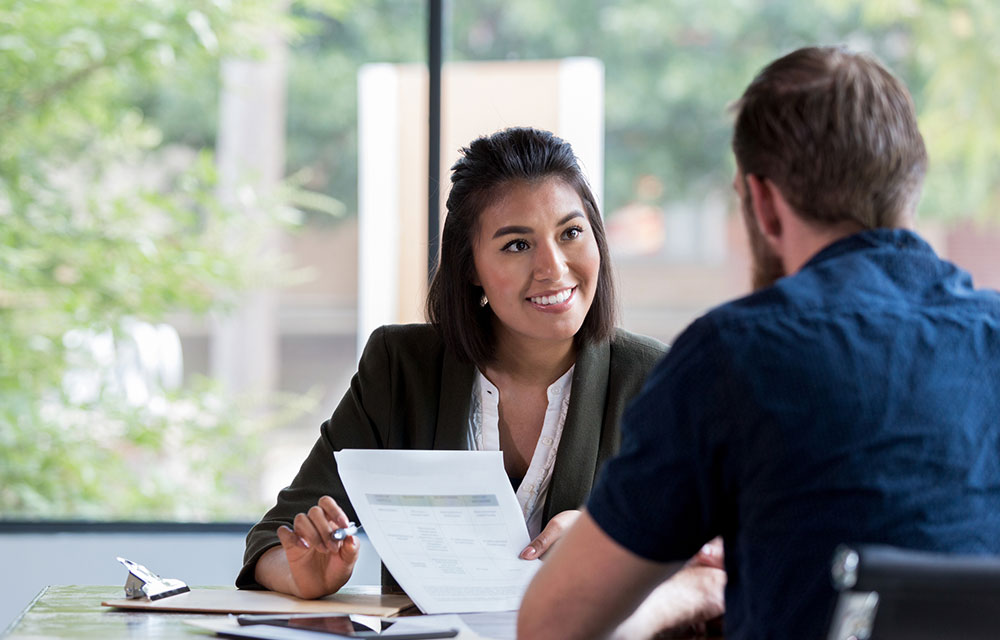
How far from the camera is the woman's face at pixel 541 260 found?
191 centimetres

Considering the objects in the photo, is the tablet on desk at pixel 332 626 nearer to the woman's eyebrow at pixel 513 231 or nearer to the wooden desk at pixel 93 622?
the wooden desk at pixel 93 622

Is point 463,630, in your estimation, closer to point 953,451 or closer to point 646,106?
point 953,451

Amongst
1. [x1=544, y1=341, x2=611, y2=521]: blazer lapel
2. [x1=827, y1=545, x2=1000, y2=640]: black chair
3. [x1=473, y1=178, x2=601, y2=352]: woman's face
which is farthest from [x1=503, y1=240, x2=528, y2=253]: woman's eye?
[x1=827, y1=545, x2=1000, y2=640]: black chair

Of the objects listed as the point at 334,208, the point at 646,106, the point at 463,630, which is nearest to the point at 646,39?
the point at 646,106

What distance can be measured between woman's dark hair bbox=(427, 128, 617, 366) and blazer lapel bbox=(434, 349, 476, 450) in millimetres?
27

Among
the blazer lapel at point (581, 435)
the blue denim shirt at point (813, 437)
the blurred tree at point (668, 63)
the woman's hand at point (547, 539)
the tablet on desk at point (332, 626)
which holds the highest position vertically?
the blurred tree at point (668, 63)

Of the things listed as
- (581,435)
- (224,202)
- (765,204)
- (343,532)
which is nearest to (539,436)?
(581,435)

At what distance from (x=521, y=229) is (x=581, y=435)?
351 millimetres

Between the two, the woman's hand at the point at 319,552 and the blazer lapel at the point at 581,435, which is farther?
the blazer lapel at the point at 581,435

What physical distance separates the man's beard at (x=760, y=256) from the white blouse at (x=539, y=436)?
30.9 inches

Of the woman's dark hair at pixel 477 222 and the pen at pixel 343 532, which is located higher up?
the woman's dark hair at pixel 477 222

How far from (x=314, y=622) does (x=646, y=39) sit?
452cm

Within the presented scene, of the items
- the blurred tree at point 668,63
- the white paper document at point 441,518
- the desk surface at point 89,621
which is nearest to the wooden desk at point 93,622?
the desk surface at point 89,621

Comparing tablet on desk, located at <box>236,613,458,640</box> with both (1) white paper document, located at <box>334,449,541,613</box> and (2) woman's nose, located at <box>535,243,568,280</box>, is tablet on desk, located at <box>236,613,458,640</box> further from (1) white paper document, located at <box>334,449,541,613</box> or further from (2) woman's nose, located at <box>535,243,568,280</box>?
(2) woman's nose, located at <box>535,243,568,280</box>
